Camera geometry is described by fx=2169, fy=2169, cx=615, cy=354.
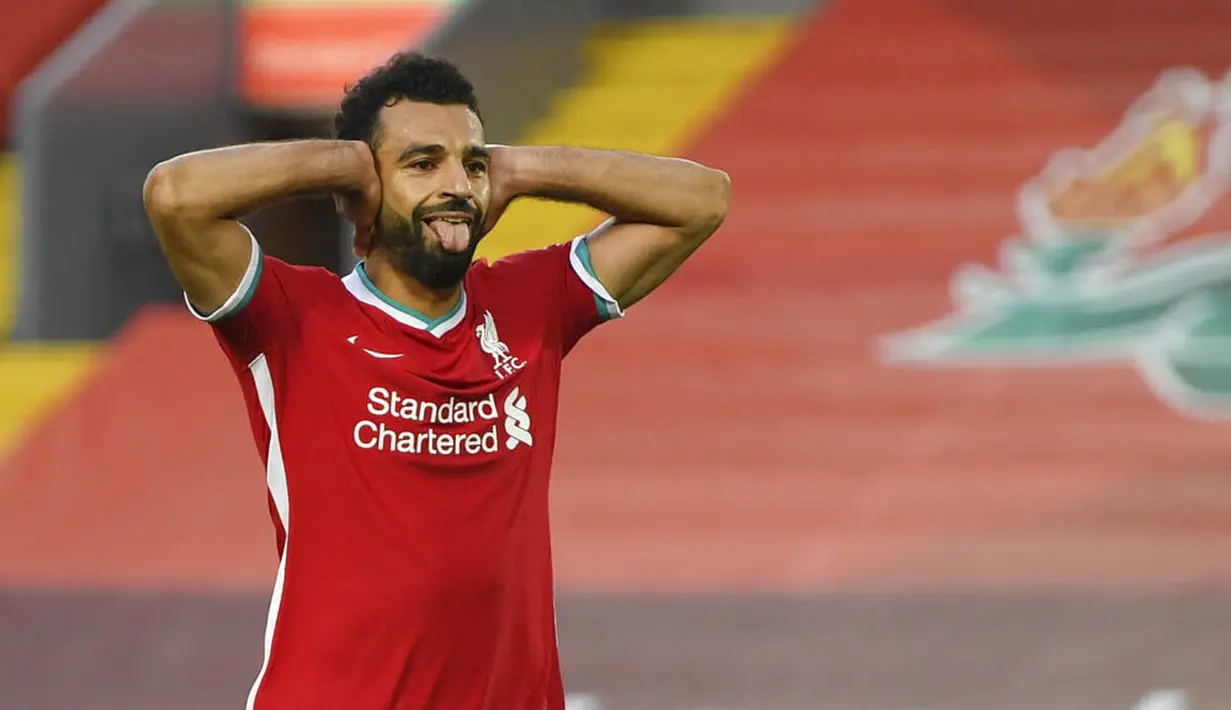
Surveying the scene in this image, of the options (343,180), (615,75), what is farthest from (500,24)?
(343,180)

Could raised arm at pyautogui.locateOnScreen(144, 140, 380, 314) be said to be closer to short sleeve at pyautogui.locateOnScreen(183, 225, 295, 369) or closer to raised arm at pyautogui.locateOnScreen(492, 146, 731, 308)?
short sleeve at pyautogui.locateOnScreen(183, 225, 295, 369)

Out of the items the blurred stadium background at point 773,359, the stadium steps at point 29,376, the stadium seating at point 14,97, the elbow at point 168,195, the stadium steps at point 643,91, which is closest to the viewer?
the elbow at point 168,195

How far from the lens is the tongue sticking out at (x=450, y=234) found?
8.96 feet

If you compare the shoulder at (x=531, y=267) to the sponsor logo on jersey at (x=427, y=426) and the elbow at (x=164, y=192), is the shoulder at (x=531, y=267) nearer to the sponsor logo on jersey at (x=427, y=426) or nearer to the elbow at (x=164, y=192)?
the sponsor logo on jersey at (x=427, y=426)

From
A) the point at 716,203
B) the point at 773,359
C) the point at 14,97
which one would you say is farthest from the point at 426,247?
the point at 14,97

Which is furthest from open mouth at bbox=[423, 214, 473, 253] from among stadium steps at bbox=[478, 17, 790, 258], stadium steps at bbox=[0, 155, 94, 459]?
stadium steps at bbox=[478, 17, 790, 258]

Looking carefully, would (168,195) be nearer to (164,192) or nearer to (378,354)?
(164,192)

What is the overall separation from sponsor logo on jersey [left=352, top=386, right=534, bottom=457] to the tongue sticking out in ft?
0.64

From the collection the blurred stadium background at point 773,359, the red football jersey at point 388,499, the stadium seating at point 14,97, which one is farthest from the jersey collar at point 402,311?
the stadium seating at point 14,97

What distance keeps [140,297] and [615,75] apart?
7.10 ft

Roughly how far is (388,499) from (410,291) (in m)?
0.28

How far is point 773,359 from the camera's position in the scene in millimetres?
6715

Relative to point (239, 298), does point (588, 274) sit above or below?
above

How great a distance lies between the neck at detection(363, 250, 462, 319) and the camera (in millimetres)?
2814
